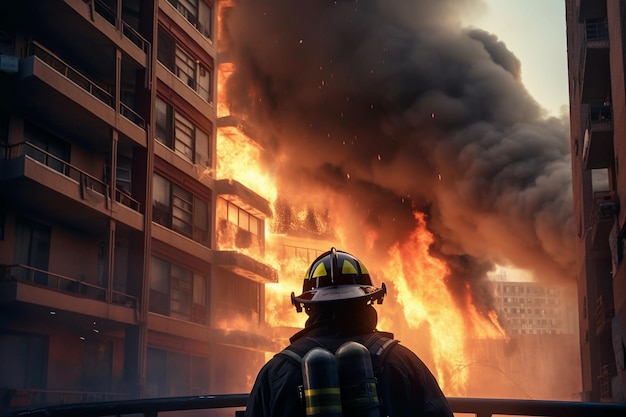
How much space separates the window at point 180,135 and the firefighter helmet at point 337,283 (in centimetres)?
2386

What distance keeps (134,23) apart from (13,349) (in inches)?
470

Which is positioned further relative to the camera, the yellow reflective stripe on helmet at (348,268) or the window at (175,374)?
the window at (175,374)

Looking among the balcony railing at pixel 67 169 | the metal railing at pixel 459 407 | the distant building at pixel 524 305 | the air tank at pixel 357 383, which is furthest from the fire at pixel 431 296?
the distant building at pixel 524 305

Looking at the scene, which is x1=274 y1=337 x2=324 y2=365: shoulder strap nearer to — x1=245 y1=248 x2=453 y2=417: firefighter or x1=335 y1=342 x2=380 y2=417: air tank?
x1=245 y1=248 x2=453 y2=417: firefighter

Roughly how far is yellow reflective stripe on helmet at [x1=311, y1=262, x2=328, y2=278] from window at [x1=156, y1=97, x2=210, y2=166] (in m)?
23.9

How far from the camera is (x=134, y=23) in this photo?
88.0ft

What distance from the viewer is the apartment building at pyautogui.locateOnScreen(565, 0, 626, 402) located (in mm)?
20094

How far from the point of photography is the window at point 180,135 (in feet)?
90.4

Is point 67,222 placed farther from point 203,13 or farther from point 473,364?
point 473,364

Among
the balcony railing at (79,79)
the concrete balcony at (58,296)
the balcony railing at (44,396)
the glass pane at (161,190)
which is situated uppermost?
the balcony railing at (79,79)

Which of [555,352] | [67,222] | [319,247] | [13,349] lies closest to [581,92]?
[67,222]

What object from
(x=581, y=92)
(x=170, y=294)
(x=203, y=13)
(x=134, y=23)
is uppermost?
(x=203, y=13)

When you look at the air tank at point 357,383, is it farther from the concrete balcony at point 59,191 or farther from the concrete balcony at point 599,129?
the concrete balcony at point 599,129

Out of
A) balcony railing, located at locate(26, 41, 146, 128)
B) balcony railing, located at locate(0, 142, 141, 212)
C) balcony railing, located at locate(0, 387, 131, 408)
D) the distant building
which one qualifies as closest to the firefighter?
balcony railing, located at locate(0, 387, 131, 408)
